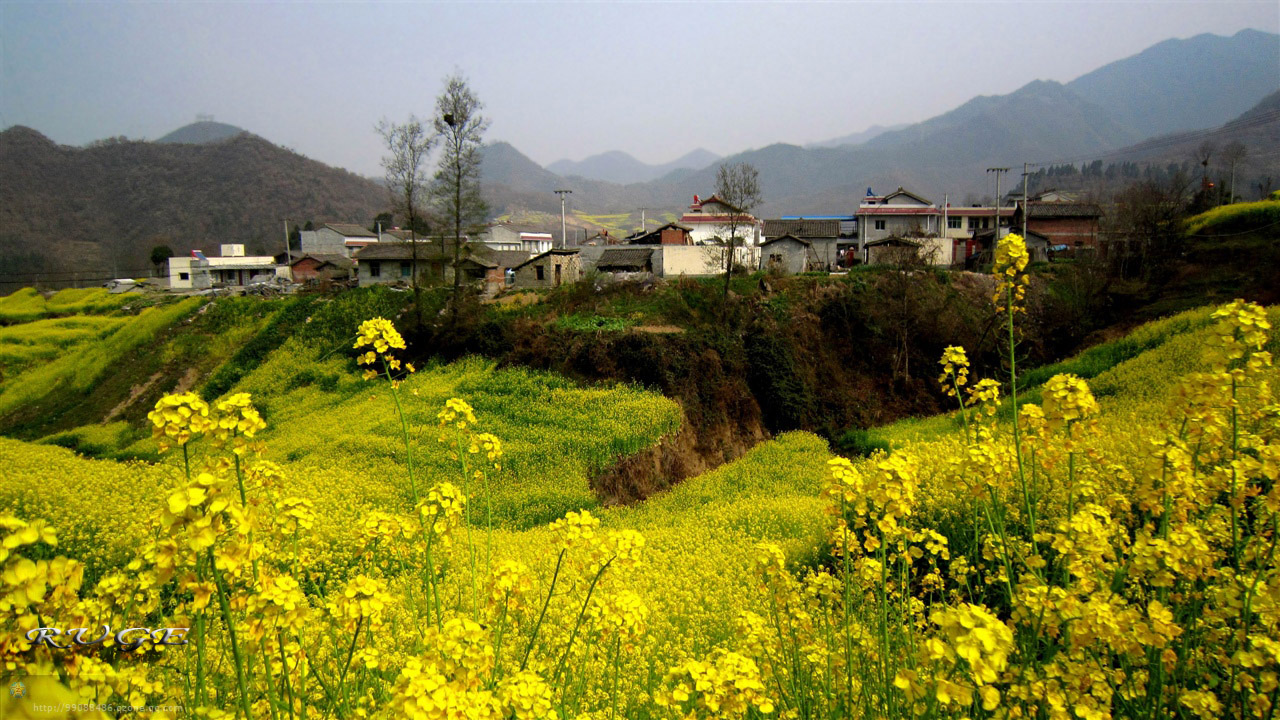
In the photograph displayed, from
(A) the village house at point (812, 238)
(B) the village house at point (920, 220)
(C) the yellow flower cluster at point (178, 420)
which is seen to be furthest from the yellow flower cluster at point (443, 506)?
(B) the village house at point (920, 220)

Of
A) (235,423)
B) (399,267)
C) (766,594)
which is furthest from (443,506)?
(399,267)

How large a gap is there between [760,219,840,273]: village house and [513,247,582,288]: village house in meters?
10.7

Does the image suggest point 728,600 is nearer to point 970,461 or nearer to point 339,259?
Answer: point 970,461

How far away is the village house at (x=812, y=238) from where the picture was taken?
36250mm

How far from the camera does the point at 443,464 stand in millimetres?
14922

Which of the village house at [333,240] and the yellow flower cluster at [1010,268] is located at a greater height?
the village house at [333,240]

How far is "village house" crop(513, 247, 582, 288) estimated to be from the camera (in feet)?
108

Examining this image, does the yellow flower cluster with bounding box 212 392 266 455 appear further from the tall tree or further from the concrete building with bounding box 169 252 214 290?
the concrete building with bounding box 169 252 214 290

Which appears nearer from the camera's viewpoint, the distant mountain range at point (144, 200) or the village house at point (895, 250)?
the village house at point (895, 250)

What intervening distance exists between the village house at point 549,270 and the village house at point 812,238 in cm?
1074

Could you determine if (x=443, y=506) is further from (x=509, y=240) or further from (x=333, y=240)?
(x=333, y=240)

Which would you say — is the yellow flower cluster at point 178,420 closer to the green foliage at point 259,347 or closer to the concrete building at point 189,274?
the green foliage at point 259,347

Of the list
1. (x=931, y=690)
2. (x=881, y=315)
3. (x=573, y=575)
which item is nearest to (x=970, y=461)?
(x=931, y=690)

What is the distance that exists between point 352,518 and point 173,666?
6362mm
